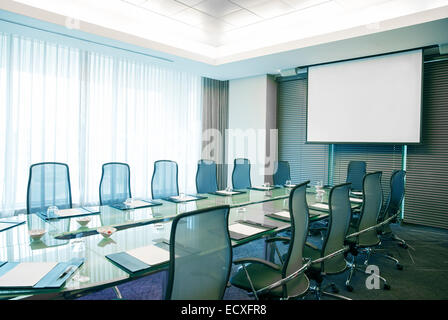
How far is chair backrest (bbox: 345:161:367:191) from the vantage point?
5.55 metres

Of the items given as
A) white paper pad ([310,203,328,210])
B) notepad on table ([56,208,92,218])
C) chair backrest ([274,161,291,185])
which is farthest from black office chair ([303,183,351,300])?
chair backrest ([274,161,291,185])

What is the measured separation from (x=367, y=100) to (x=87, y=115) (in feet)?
17.7

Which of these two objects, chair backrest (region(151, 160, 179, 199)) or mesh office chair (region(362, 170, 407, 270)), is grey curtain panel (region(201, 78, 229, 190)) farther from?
mesh office chair (region(362, 170, 407, 270))

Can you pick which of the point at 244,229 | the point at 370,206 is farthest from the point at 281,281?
the point at 370,206

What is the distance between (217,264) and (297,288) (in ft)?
Answer: 2.75

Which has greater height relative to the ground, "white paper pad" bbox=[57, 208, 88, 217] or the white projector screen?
the white projector screen

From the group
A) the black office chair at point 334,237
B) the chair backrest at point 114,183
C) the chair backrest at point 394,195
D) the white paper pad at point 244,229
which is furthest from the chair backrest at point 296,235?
the chair backrest at point 114,183

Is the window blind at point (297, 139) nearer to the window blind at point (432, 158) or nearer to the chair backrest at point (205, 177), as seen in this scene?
the window blind at point (432, 158)

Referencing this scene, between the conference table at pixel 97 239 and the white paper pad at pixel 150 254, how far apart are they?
59 millimetres

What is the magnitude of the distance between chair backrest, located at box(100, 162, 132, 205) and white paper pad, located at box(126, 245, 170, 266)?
6.90 feet

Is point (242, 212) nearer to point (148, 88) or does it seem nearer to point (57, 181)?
point (57, 181)

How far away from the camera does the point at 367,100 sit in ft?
19.0

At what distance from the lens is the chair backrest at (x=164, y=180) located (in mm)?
4457

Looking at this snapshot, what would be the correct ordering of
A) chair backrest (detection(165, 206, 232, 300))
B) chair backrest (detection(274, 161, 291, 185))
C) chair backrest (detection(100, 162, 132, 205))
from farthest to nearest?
chair backrest (detection(274, 161, 291, 185))
chair backrest (detection(100, 162, 132, 205))
chair backrest (detection(165, 206, 232, 300))
